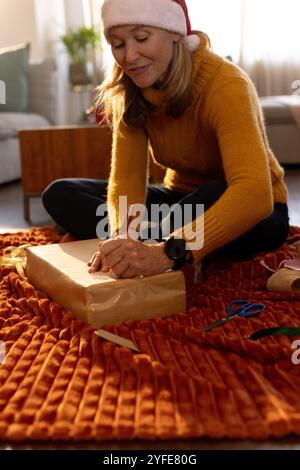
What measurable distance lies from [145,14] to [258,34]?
3.67 m

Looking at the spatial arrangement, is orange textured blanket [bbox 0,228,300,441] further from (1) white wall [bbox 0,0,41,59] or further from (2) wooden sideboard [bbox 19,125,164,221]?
(1) white wall [bbox 0,0,41,59]

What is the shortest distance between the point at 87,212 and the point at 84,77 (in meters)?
3.14

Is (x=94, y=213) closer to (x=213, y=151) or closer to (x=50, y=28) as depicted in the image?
(x=213, y=151)

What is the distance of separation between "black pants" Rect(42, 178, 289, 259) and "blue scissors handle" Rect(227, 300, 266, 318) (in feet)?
0.85

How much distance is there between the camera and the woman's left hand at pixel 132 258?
1.07m

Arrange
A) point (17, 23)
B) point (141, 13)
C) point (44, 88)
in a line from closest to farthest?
point (141, 13), point (44, 88), point (17, 23)

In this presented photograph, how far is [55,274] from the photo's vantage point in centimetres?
118

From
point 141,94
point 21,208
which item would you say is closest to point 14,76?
point 21,208

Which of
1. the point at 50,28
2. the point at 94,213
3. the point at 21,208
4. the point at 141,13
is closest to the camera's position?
the point at 141,13

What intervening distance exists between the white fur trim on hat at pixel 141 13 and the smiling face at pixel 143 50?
2 centimetres

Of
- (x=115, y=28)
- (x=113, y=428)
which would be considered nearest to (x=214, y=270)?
(x=115, y=28)

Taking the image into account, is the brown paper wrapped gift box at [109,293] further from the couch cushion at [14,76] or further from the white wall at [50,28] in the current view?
the white wall at [50,28]

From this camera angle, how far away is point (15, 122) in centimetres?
343
